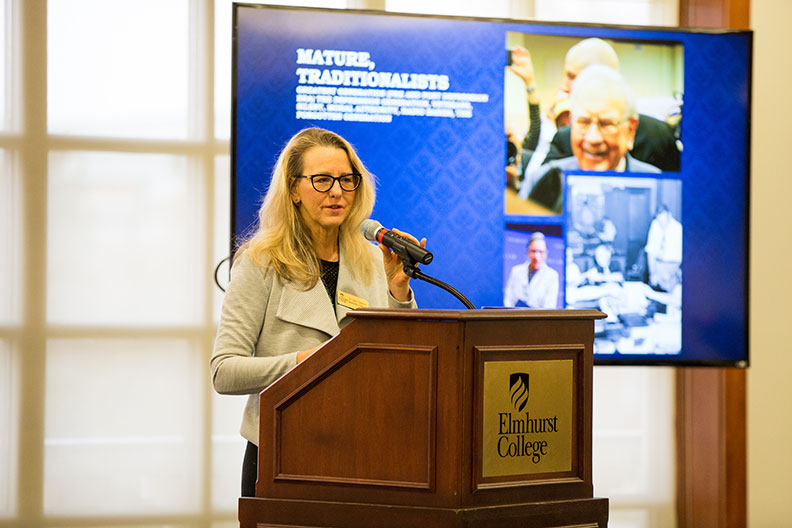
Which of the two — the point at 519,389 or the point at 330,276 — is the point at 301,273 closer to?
the point at 330,276

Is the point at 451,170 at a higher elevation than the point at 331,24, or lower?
lower

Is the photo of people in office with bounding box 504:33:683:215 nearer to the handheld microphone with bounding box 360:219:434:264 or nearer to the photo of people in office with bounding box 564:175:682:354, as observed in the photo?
the photo of people in office with bounding box 564:175:682:354

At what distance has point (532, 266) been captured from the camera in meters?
3.36

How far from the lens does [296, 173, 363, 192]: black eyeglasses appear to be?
7.23ft

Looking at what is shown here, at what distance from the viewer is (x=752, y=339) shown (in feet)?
12.9

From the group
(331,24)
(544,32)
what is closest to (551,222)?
(544,32)

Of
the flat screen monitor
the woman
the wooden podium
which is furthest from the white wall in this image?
the wooden podium

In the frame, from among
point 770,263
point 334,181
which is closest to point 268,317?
point 334,181

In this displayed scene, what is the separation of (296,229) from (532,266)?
1.44m

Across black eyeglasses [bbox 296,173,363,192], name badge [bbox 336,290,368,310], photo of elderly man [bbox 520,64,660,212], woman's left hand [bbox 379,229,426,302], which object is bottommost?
name badge [bbox 336,290,368,310]

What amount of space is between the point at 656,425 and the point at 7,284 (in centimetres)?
309

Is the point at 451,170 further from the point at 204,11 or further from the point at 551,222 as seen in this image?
the point at 204,11

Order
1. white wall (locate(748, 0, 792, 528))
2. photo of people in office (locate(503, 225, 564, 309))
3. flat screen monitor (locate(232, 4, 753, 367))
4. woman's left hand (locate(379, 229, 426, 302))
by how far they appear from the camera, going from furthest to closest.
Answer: white wall (locate(748, 0, 792, 528))
photo of people in office (locate(503, 225, 564, 309))
flat screen monitor (locate(232, 4, 753, 367))
woman's left hand (locate(379, 229, 426, 302))

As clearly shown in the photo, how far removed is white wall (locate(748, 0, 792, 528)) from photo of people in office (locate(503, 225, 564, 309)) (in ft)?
3.87
